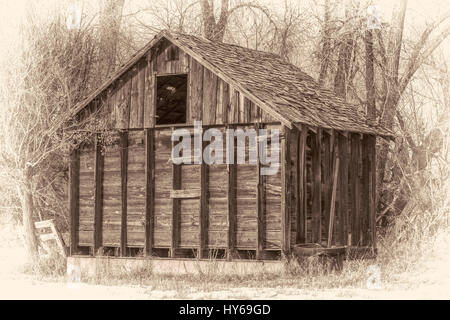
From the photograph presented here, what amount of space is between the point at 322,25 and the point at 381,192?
264 inches

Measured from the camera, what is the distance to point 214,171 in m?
22.5

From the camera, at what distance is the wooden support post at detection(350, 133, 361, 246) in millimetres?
24906

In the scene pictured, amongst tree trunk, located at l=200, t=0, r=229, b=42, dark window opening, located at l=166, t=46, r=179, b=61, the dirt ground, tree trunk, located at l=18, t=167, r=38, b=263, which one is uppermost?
tree trunk, located at l=200, t=0, r=229, b=42

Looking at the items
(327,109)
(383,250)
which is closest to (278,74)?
(327,109)

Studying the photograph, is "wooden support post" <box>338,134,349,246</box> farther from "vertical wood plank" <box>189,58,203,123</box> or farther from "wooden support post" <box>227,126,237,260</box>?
"vertical wood plank" <box>189,58,203,123</box>

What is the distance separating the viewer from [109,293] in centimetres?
1923

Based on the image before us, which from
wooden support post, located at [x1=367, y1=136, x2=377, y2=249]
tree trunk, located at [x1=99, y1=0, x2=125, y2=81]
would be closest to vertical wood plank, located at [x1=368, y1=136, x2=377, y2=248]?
wooden support post, located at [x1=367, y1=136, x2=377, y2=249]

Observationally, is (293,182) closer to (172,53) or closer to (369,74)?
(172,53)

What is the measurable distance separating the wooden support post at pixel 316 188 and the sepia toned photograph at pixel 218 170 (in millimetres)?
37

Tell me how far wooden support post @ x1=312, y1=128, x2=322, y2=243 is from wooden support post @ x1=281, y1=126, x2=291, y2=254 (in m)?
1.37

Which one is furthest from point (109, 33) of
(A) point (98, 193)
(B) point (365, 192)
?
(B) point (365, 192)

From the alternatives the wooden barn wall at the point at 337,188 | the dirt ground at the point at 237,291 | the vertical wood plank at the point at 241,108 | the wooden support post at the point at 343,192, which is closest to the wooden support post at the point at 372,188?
the wooden barn wall at the point at 337,188

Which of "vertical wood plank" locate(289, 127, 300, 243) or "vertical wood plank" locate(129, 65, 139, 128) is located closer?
"vertical wood plank" locate(289, 127, 300, 243)

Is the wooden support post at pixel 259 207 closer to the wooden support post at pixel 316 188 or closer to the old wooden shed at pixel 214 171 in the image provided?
the old wooden shed at pixel 214 171
